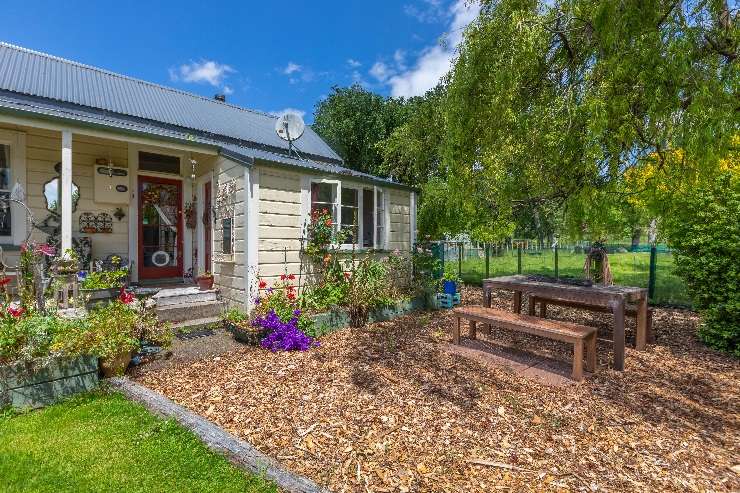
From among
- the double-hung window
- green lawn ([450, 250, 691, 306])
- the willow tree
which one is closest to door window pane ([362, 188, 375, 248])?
the double-hung window

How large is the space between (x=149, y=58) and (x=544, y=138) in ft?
46.7

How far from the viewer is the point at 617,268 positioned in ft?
29.5

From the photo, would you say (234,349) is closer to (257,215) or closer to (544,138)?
(257,215)

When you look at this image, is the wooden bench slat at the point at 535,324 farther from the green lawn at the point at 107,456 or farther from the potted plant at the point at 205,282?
the potted plant at the point at 205,282

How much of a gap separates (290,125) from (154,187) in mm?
3172

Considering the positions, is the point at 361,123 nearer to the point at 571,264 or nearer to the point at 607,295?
the point at 571,264

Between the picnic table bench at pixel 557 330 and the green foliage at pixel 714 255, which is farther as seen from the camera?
the green foliage at pixel 714 255

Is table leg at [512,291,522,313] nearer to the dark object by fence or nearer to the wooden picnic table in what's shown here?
the wooden picnic table

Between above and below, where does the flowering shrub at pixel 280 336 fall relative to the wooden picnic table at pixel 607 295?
below

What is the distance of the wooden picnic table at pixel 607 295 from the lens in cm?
420

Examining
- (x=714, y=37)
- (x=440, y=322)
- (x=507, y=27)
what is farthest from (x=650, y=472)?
(x=507, y=27)

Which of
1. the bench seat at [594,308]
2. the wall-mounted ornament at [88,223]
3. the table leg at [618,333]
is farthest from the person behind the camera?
the wall-mounted ornament at [88,223]

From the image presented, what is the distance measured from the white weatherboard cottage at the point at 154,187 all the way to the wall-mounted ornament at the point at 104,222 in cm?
2

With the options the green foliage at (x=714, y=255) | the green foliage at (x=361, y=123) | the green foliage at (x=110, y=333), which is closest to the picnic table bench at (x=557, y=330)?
the green foliage at (x=714, y=255)
